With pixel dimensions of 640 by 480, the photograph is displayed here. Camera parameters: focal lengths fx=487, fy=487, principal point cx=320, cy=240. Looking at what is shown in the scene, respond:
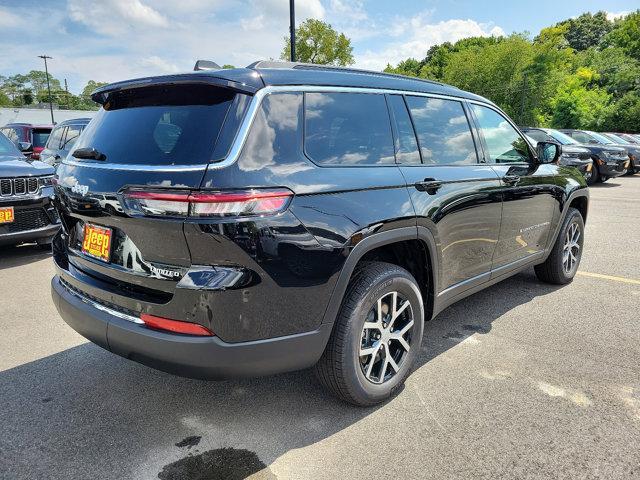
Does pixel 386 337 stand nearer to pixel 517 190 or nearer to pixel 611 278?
pixel 517 190

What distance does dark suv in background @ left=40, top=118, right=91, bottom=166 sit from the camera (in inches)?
368

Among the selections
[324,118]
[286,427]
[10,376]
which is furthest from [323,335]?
[10,376]

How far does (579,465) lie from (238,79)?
238cm

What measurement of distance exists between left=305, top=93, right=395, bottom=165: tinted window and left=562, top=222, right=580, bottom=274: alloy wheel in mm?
2905

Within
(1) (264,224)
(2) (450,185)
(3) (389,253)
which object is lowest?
(3) (389,253)

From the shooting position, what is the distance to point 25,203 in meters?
5.66

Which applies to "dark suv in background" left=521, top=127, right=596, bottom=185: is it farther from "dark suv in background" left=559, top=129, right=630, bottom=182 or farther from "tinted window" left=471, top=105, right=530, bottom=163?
"tinted window" left=471, top=105, right=530, bottom=163

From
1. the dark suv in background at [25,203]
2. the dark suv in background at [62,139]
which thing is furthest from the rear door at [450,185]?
the dark suv in background at [62,139]

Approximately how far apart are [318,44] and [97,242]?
4740 centimetres

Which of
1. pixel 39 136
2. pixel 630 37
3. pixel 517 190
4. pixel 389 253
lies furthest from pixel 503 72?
pixel 389 253

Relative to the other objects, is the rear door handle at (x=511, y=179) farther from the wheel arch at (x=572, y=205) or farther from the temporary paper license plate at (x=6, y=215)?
the temporary paper license plate at (x=6, y=215)

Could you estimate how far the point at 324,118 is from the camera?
2.48m

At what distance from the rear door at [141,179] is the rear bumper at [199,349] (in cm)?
21

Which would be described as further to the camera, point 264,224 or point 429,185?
point 429,185
